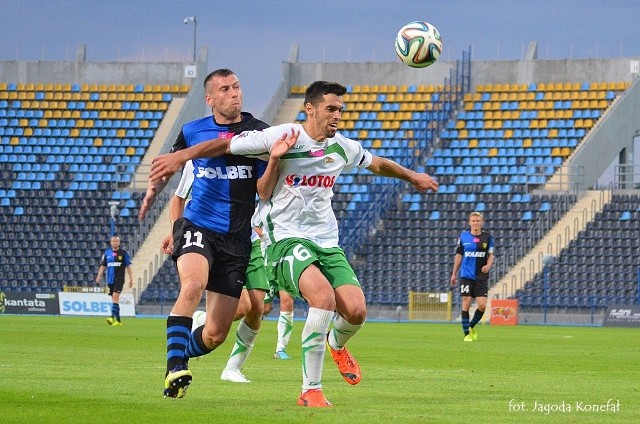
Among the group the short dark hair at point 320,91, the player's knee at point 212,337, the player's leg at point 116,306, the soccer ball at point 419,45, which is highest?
the soccer ball at point 419,45

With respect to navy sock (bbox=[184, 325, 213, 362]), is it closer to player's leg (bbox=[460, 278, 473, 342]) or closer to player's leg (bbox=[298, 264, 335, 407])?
player's leg (bbox=[298, 264, 335, 407])

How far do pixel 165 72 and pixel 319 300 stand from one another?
45111mm

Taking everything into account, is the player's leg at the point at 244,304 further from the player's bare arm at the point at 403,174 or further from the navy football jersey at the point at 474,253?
the navy football jersey at the point at 474,253

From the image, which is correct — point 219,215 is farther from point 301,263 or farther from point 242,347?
point 242,347

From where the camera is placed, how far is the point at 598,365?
51.2 feet

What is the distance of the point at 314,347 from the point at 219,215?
1.51 m

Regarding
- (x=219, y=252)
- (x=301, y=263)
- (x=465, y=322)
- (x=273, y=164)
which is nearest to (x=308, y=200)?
(x=273, y=164)

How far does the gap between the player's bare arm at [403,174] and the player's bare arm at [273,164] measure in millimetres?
951

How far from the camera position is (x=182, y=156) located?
31.6 ft

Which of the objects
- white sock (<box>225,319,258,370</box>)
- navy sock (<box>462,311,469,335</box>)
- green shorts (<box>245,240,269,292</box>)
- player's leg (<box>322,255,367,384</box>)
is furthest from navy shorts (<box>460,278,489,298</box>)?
player's leg (<box>322,255,367,384</box>)

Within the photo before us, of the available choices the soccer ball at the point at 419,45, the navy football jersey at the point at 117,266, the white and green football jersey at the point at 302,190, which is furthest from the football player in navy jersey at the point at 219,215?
the navy football jersey at the point at 117,266

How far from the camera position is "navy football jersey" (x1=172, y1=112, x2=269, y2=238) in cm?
1027

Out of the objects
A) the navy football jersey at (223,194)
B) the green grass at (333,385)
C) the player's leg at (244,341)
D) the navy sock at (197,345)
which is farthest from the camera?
the player's leg at (244,341)

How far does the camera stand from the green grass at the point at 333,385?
8469mm
